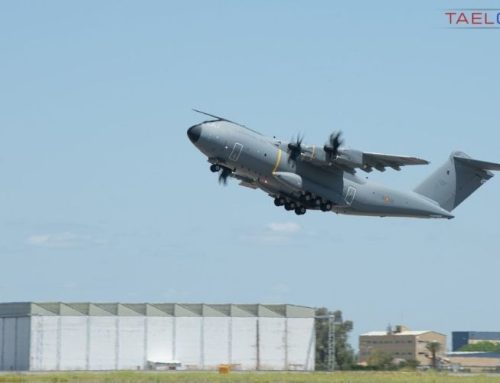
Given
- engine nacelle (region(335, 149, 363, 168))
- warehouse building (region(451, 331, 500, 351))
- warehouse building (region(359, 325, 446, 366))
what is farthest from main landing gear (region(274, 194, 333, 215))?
warehouse building (region(451, 331, 500, 351))

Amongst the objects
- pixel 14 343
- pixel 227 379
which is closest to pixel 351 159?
pixel 227 379

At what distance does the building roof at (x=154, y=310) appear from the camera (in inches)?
3091

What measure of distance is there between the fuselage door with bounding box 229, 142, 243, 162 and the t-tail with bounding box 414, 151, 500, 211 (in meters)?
13.7

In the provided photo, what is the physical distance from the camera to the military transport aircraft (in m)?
58.6

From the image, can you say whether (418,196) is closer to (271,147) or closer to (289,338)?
(271,147)

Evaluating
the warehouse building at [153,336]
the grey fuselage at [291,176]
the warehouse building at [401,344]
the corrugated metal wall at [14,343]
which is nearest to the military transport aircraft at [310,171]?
the grey fuselage at [291,176]

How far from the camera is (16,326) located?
3095 inches

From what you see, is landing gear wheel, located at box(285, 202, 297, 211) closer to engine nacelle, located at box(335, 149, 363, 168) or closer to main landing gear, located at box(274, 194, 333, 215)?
main landing gear, located at box(274, 194, 333, 215)

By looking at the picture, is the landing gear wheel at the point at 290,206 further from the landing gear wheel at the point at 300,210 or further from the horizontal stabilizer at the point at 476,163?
the horizontal stabilizer at the point at 476,163

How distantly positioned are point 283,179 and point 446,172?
41.7 feet

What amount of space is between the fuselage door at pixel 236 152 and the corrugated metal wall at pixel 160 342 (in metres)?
24.1

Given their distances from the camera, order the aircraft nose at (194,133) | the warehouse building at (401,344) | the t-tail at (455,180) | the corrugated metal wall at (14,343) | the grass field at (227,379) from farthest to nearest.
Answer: the warehouse building at (401,344)
the corrugated metal wall at (14,343)
the t-tail at (455,180)
the aircraft nose at (194,133)
the grass field at (227,379)

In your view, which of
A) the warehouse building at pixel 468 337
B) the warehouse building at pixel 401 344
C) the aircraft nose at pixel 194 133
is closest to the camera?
the aircraft nose at pixel 194 133

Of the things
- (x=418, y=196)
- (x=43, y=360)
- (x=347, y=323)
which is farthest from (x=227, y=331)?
(x=347, y=323)
